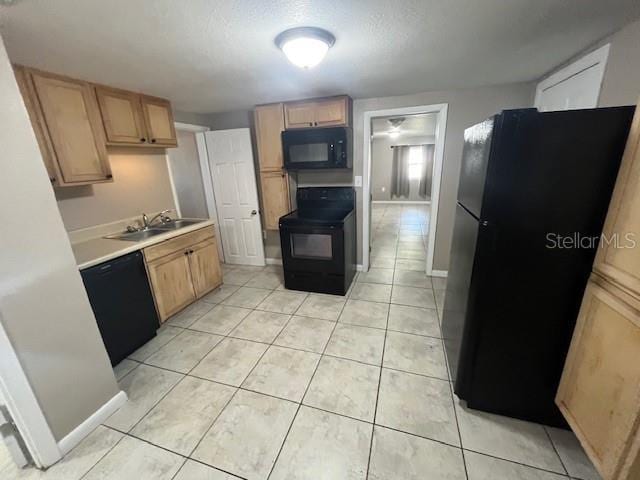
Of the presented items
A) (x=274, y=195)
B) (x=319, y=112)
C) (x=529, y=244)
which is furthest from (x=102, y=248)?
(x=529, y=244)

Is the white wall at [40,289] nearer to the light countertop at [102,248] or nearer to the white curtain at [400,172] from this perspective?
the light countertop at [102,248]

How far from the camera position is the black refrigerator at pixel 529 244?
3.55 feet

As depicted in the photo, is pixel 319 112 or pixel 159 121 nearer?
pixel 159 121

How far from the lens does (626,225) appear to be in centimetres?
97

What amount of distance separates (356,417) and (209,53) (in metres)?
2.39

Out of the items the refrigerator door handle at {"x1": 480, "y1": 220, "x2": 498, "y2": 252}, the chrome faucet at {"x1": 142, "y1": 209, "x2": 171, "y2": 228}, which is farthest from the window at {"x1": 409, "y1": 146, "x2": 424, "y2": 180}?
the refrigerator door handle at {"x1": 480, "y1": 220, "x2": 498, "y2": 252}

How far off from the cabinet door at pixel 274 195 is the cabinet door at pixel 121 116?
50.6 inches

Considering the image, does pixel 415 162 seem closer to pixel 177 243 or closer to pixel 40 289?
pixel 177 243

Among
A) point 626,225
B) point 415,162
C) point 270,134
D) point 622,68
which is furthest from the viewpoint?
point 415,162

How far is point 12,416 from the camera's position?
49.8 inches

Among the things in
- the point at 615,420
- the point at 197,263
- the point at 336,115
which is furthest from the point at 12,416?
the point at 336,115

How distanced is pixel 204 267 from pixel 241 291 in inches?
21.2

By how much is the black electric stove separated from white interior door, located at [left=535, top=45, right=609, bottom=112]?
1.96 m

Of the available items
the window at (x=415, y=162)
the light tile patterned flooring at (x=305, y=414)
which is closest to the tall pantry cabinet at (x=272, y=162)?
the light tile patterned flooring at (x=305, y=414)
